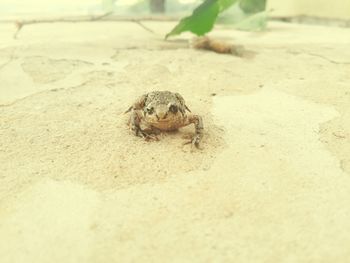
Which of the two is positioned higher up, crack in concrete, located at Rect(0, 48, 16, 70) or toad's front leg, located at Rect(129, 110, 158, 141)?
crack in concrete, located at Rect(0, 48, 16, 70)

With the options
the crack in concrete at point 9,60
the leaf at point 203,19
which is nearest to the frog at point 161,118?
the leaf at point 203,19

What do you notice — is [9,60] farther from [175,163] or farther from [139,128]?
[175,163]

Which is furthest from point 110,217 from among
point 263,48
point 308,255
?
point 263,48

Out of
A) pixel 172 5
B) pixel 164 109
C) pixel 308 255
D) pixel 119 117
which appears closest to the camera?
pixel 308 255

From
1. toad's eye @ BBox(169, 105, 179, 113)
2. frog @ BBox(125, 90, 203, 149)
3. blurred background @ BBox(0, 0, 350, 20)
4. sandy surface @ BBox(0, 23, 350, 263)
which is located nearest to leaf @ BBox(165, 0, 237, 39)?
sandy surface @ BBox(0, 23, 350, 263)

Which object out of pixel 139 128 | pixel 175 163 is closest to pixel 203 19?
pixel 139 128

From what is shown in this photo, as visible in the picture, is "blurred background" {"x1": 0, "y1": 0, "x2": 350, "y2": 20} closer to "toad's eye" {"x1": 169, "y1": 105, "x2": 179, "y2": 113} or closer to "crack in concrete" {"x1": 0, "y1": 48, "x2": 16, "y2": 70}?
"crack in concrete" {"x1": 0, "y1": 48, "x2": 16, "y2": 70}

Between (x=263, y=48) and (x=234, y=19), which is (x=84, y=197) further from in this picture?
(x=234, y=19)
